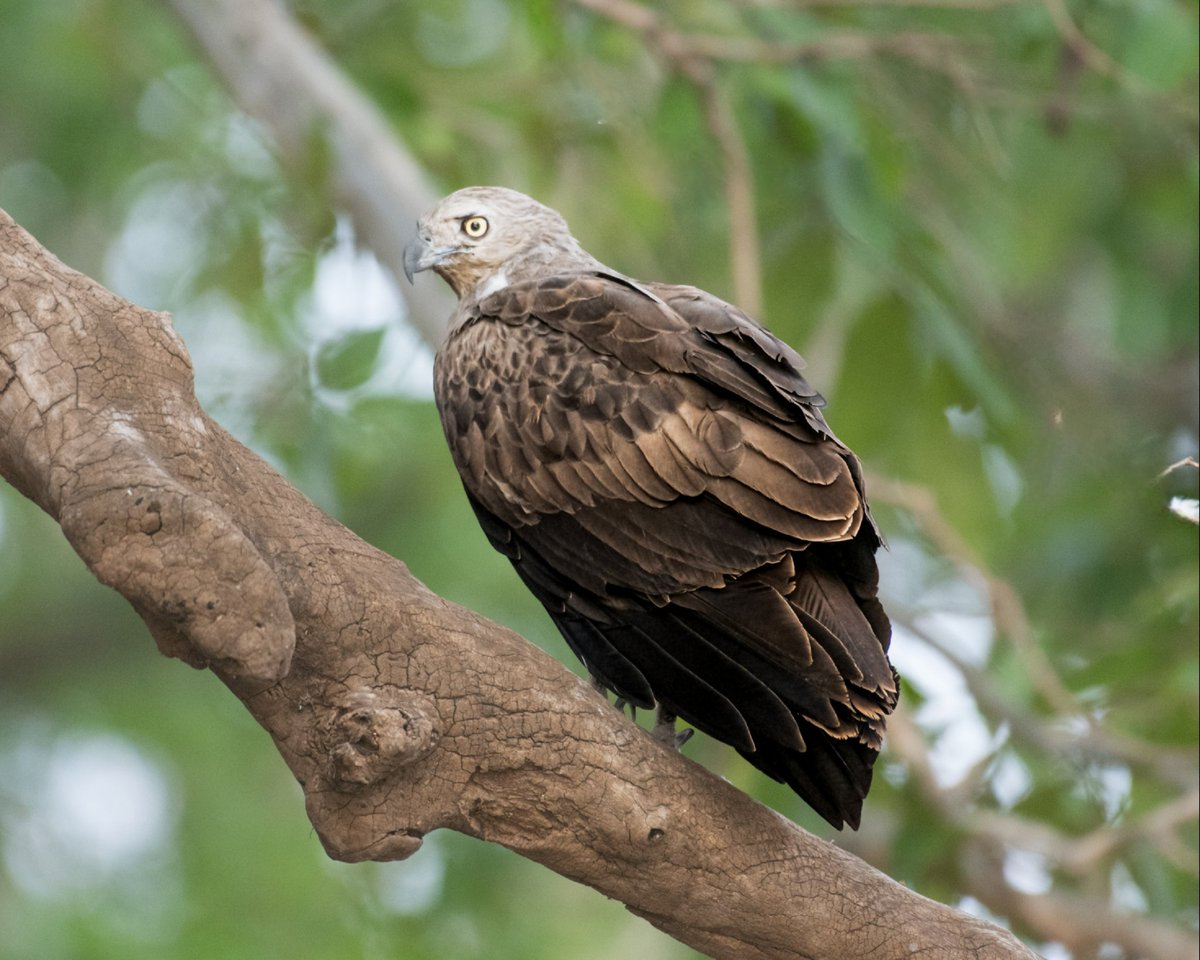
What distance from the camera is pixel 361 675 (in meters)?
3.53

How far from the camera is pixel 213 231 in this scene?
8.95m

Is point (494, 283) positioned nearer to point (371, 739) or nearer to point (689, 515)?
point (689, 515)

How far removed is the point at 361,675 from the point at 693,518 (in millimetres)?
835

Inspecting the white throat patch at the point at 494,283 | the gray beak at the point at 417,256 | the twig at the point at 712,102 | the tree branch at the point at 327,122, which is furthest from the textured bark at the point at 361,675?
the twig at the point at 712,102

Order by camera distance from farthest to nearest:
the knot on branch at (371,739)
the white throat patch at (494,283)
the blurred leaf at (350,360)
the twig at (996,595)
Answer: the blurred leaf at (350,360), the twig at (996,595), the white throat patch at (494,283), the knot on branch at (371,739)

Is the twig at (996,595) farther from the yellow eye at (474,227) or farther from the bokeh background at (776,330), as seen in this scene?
the yellow eye at (474,227)

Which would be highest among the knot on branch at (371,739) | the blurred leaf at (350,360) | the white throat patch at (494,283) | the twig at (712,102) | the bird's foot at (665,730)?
the twig at (712,102)

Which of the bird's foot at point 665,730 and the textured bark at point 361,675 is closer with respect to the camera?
the textured bark at point 361,675

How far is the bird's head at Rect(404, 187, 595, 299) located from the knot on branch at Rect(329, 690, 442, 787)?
1.89m

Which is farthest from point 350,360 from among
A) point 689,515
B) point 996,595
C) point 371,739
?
point 371,739

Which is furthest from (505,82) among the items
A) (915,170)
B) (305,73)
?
(915,170)

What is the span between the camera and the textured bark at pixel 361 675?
3105 millimetres

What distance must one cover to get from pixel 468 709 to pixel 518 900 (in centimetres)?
596

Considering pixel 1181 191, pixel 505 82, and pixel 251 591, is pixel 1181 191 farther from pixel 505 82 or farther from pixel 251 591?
pixel 251 591
